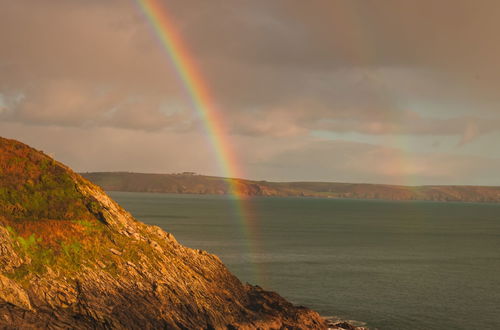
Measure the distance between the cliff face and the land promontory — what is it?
0.07 meters

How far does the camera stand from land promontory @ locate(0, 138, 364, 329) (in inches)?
1359

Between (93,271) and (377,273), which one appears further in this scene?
(377,273)

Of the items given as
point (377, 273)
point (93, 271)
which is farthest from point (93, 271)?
point (377, 273)

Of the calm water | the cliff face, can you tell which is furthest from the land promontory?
the calm water

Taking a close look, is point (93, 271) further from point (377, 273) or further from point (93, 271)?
point (377, 273)

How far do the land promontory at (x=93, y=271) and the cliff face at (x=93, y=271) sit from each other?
0.24 ft

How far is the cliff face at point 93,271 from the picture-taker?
3459 cm

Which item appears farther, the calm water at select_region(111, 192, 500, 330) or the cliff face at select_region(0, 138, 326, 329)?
the calm water at select_region(111, 192, 500, 330)

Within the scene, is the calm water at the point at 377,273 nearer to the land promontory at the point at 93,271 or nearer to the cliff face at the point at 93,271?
the land promontory at the point at 93,271

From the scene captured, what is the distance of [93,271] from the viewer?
37.6 m

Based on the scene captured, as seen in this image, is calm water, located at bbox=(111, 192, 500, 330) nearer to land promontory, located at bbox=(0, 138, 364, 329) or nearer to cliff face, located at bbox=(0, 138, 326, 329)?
land promontory, located at bbox=(0, 138, 364, 329)

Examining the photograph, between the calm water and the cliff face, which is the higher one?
the cliff face

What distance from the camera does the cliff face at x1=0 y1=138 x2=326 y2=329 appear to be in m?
34.6

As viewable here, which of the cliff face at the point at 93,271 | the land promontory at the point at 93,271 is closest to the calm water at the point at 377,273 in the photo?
the land promontory at the point at 93,271
